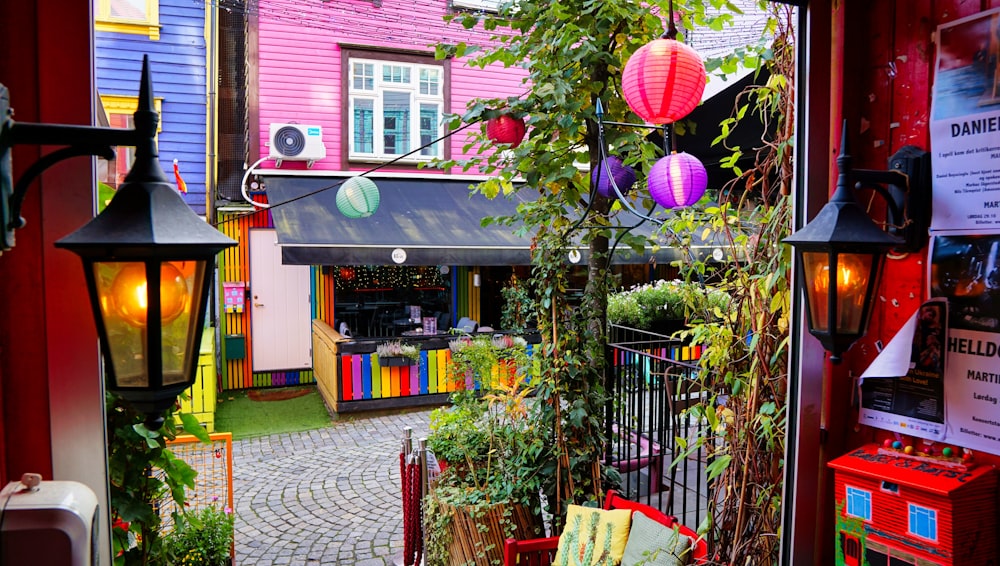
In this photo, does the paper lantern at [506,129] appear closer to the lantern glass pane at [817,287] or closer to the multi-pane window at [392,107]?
the lantern glass pane at [817,287]

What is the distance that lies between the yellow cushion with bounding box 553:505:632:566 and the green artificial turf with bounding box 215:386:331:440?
5.94m

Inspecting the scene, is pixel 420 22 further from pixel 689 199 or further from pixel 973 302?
pixel 973 302

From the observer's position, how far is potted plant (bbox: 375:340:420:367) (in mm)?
8969

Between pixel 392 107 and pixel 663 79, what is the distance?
847cm

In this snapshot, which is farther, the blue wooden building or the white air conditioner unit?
the white air conditioner unit

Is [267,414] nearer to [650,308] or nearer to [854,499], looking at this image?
[650,308]

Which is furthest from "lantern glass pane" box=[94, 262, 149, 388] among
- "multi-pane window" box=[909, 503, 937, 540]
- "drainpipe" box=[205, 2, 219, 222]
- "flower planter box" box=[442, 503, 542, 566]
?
"drainpipe" box=[205, 2, 219, 222]

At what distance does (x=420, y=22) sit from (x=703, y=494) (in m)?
9.07

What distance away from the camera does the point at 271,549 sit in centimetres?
522

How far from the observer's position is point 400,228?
9.56 metres

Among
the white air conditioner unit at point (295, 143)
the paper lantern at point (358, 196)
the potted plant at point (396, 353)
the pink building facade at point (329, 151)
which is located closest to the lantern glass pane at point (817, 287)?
the paper lantern at point (358, 196)

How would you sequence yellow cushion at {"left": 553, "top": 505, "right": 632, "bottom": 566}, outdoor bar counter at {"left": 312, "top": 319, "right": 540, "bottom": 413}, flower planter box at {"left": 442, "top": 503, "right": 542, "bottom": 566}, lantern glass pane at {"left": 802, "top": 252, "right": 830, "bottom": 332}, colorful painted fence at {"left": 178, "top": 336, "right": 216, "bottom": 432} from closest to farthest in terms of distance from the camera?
lantern glass pane at {"left": 802, "top": 252, "right": 830, "bottom": 332}, yellow cushion at {"left": 553, "top": 505, "right": 632, "bottom": 566}, flower planter box at {"left": 442, "top": 503, "right": 542, "bottom": 566}, colorful painted fence at {"left": 178, "top": 336, "right": 216, "bottom": 432}, outdoor bar counter at {"left": 312, "top": 319, "right": 540, "bottom": 413}

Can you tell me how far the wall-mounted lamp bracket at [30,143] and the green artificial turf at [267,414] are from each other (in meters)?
7.32

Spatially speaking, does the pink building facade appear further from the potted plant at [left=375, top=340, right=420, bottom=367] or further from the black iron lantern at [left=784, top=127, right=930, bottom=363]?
the black iron lantern at [left=784, top=127, right=930, bottom=363]
